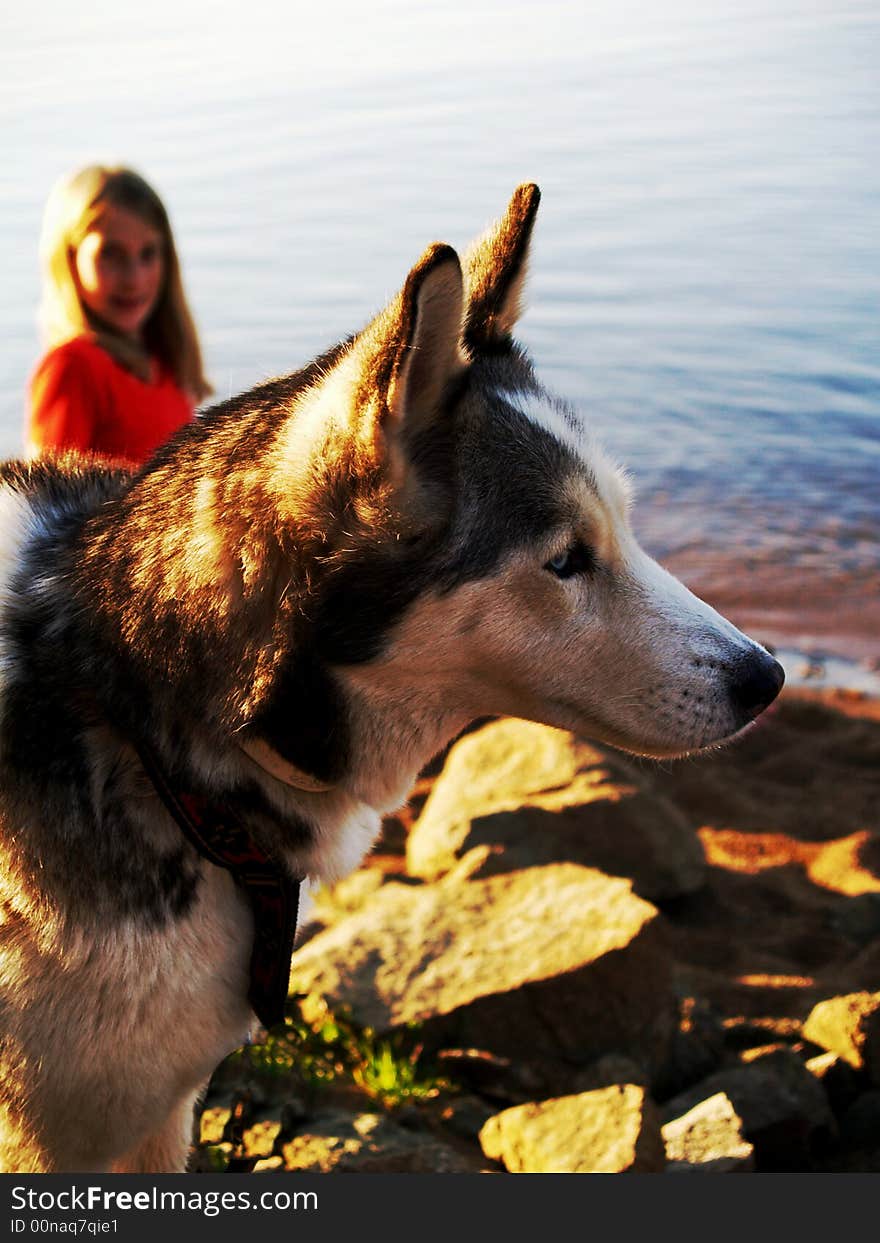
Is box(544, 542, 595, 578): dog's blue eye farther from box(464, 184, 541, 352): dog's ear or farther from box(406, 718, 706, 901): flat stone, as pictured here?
box(406, 718, 706, 901): flat stone

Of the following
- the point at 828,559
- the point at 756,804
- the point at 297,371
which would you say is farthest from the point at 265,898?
the point at 828,559

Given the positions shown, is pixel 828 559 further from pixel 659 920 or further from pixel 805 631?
pixel 659 920

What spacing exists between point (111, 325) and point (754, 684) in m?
3.34

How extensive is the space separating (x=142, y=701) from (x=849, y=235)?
1058 cm

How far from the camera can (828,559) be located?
703cm

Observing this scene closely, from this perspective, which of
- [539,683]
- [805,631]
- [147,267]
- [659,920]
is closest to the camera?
[539,683]

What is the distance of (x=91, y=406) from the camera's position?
443cm

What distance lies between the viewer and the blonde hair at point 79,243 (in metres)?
4.71

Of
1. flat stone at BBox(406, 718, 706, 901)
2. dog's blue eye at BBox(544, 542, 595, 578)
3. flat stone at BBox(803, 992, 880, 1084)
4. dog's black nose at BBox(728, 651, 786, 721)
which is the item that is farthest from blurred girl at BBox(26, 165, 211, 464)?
flat stone at BBox(803, 992, 880, 1084)

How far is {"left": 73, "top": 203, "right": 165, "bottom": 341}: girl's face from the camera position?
4691mm

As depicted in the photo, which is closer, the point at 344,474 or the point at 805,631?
the point at 344,474

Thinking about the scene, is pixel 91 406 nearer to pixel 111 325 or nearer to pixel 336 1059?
pixel 111 325

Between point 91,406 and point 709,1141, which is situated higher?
point 91,406

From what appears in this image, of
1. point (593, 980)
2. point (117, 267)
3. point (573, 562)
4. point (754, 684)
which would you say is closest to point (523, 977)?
point (593, 980)
